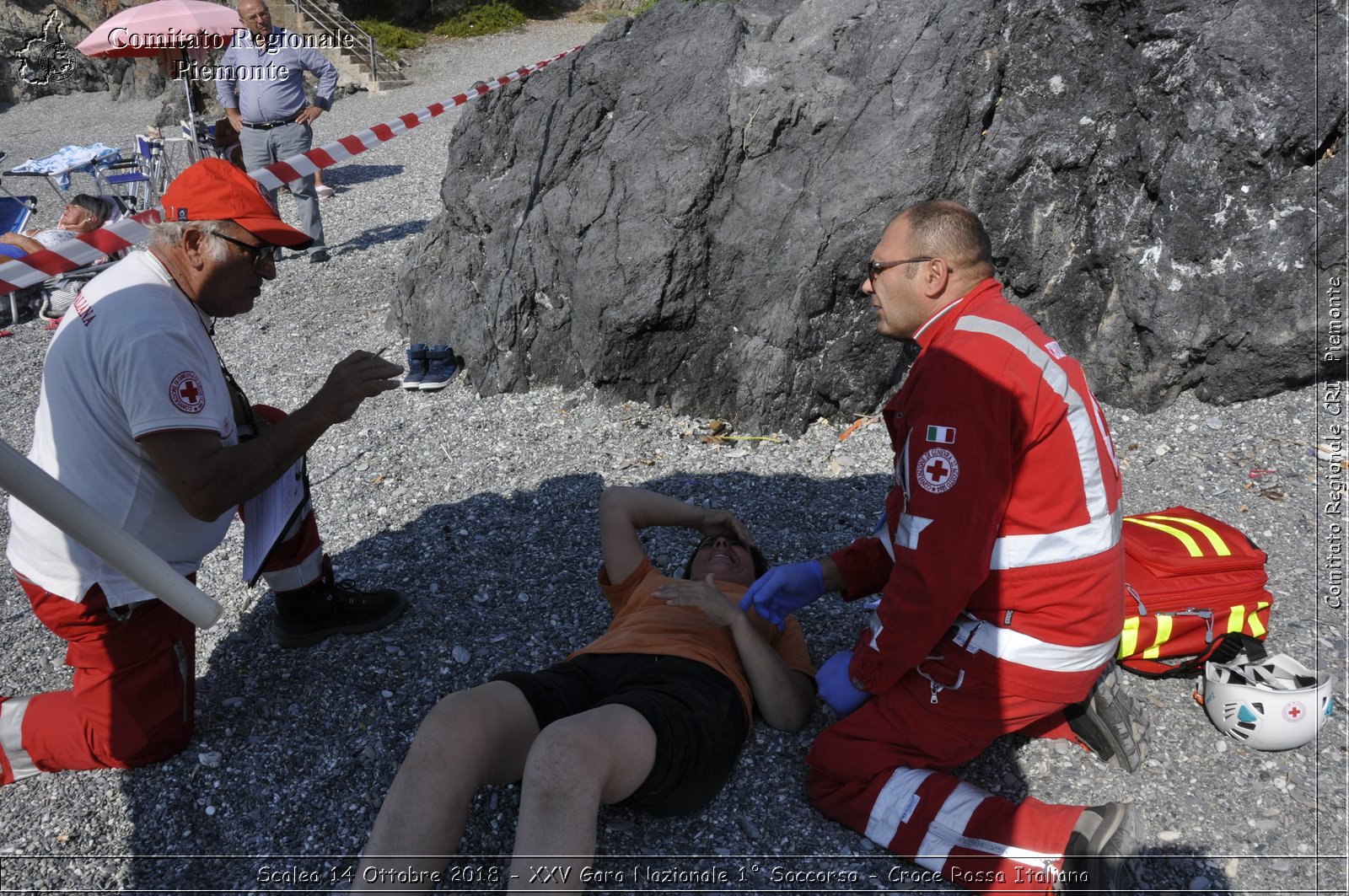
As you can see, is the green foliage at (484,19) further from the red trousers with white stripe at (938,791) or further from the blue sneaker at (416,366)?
the red trousers with white stripe at (938,791)

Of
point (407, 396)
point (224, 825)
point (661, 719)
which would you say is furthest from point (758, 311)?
point (224, 825)

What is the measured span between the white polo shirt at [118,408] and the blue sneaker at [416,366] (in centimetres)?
300

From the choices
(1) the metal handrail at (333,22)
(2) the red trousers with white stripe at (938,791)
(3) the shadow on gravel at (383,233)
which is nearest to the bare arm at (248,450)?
(2) the red trousers with white stripe at (938,791)

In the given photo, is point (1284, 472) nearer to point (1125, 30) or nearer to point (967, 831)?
point (1125, 30)

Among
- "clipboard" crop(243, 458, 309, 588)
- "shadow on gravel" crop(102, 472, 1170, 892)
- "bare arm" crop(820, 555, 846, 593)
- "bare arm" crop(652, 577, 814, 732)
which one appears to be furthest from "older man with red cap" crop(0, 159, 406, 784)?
"bare arm" crop(820, 555, 846, 593)

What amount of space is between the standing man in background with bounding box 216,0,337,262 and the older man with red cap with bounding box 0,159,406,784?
5.91 metres

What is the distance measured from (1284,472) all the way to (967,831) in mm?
3114

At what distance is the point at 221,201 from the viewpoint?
2770 millimetres

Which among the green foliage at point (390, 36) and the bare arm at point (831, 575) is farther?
the green foliage at point (390, 36)

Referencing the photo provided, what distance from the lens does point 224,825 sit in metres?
2.70

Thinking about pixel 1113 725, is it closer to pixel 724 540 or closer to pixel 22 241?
pixel 724 540

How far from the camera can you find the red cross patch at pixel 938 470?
228cm

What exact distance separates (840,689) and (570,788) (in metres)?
1.09

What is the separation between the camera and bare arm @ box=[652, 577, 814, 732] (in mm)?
2797
